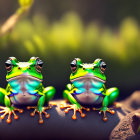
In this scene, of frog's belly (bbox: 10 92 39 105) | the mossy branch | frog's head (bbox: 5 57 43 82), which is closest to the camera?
frog's head (bbox: 5 57 43 82)

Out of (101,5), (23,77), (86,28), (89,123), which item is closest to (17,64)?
(23,77)

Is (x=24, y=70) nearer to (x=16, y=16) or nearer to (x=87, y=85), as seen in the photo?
(x=87, y=85)

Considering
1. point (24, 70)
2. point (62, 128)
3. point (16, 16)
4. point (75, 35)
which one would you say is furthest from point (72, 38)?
point (62, 128)

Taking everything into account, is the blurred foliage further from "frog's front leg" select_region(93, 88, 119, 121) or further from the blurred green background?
"frog's front leg" select_region(93, 88, 119, 121)

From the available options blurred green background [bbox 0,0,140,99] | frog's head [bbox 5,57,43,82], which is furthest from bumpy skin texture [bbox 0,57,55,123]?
blurred green background [bbox 0,0,140,99]

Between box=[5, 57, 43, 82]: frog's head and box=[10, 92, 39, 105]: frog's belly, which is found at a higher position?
box=[5, 57, 43, 82]: frog's head

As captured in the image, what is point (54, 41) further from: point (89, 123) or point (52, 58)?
point (89, 123)

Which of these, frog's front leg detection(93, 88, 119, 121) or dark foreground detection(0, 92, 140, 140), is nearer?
dark foreground detection(0, 92, 140, 140)

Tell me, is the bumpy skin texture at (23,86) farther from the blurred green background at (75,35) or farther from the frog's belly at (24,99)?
the blurred green background at (75,35)
